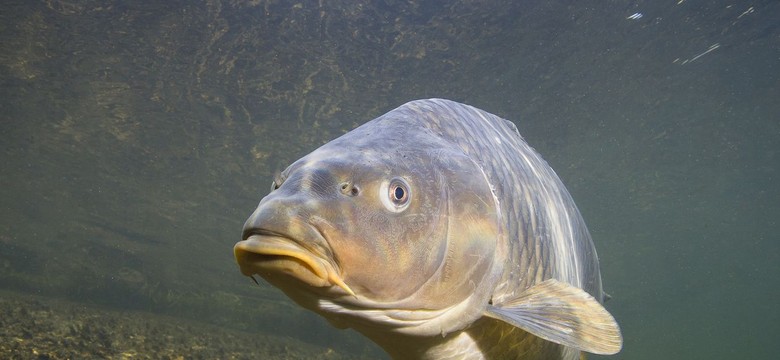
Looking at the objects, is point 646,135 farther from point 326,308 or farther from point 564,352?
point 326,308

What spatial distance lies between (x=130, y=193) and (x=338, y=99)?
15.4m

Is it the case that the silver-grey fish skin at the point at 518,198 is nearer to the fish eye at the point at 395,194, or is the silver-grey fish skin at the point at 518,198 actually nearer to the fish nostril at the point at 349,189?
the fish eye at the point at 395,194

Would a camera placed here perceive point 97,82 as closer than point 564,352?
No

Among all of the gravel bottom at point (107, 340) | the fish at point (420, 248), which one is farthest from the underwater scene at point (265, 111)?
the fish at point (420, 248)

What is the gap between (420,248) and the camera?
6.52 feet

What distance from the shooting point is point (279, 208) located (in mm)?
1685

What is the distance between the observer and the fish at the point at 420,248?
172cm

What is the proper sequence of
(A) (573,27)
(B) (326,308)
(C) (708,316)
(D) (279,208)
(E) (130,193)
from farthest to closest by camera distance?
(C) (708,316), (E) (130,193), (A) (573,27), (B) (326,308), (D) (279,208)

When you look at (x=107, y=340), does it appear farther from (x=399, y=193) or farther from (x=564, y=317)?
(x=564, y=317)

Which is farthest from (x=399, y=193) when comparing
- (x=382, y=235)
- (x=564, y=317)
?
(x=564, y=317)

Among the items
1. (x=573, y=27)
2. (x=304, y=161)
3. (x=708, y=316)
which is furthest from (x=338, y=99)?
(x=708, y=316)

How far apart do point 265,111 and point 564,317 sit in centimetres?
1391

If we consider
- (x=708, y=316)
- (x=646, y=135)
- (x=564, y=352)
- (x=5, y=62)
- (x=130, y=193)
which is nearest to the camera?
(x=564, y=352)

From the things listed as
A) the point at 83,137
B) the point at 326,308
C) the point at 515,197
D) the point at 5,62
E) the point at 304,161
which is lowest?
the point at 326,308
